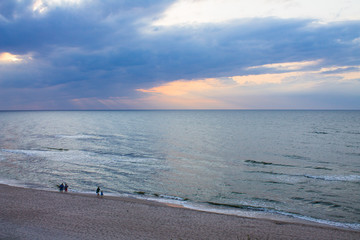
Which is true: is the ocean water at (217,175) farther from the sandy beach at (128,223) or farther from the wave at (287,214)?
the sandy beach at (128,223)

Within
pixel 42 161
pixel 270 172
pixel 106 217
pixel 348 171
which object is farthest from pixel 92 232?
pixel 348 171

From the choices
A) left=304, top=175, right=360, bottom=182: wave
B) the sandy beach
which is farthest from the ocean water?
the sandy beach

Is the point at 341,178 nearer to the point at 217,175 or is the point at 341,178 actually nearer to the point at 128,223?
the point at 217,175

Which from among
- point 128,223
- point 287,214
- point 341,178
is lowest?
point 287,214

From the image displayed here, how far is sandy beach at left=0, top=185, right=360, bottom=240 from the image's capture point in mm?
16859

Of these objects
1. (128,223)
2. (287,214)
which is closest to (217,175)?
(287,214)

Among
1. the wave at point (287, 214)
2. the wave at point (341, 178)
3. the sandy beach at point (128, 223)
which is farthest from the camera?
the wave at point (341, 178)

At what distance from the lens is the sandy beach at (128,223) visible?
16.9m

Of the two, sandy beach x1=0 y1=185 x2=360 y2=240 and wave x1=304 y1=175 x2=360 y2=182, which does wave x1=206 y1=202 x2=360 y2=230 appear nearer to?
sandy beach x1=0 y1=185 x2=360 y2=240

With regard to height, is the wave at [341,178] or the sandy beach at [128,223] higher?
the wave at [341,178]

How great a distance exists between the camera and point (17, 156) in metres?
46.1

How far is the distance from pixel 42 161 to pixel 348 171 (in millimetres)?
46080

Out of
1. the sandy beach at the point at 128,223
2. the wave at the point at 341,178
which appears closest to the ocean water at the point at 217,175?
the wave at the point at 341,178

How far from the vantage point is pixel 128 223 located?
744 inches
